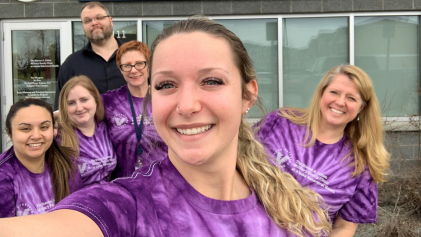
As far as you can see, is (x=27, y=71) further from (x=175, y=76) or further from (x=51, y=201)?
(x=175, y=76)

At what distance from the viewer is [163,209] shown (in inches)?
44.7

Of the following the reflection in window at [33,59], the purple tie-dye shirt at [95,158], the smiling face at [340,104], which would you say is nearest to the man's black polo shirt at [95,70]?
the purple tie-dye shirt at [95,158]

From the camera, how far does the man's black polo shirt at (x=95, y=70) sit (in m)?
3.62

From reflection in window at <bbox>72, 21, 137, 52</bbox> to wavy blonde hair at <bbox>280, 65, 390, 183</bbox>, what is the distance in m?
4.15

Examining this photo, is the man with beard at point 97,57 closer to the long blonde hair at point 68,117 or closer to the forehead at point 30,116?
the long blonde hair at point 68,117

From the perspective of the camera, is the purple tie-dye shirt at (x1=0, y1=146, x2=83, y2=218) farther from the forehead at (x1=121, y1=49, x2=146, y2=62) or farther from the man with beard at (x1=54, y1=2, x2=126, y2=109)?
the man with beard at (x1=54, y1=2, x2=126, y2=109)

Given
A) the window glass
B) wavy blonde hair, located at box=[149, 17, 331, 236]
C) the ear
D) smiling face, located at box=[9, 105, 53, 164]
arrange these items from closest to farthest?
wavy blonde hair, located at box=[149, 17, 331, 236] → the ear → smiling face, located at box=[9, 105, 53, 164] → the window glass

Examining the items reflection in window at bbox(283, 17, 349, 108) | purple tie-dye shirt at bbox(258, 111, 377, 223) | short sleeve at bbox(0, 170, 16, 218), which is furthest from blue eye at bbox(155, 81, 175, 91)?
reflection in window at bbox(283, 17, 349, 108)

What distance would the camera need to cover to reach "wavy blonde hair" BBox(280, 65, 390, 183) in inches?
111

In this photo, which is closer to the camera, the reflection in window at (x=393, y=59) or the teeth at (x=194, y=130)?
the teeth at (x=194, y=130)

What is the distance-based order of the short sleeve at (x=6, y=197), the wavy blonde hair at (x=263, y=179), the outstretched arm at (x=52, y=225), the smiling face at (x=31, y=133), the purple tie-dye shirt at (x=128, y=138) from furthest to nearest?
1. the purple tie-dye shirt at (x=128, y=138)
2. the smiling face at (x=31, y=133)
3. the short sleeve at (x=6, y=197)
4. the wavy blonde hair at (x=263, y=179)
5. the outstretched arm at (x=52, y=225)

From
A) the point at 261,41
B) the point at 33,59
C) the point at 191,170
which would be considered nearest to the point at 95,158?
the point at 191,170

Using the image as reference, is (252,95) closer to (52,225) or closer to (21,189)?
(52,225)

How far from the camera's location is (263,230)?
133 centimetres
